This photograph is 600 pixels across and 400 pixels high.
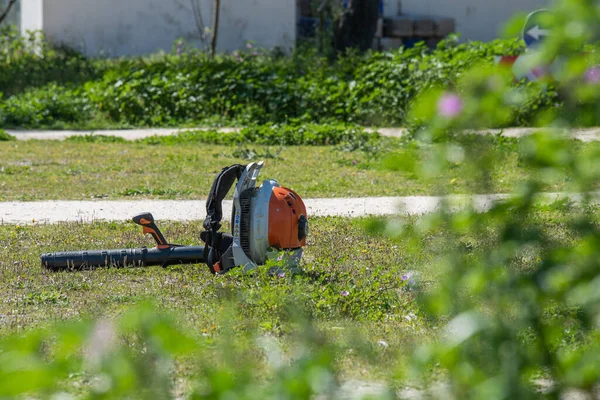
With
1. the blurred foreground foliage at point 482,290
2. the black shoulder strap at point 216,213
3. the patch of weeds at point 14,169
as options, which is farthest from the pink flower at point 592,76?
the patch of weeds at point 14,169

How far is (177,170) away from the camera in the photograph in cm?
1065

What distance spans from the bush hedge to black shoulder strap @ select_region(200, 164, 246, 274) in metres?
8.59

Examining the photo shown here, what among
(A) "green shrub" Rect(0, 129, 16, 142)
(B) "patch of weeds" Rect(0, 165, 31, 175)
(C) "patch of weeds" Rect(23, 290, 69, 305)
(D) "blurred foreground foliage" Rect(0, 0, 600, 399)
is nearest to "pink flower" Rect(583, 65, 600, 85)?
(D) "blurred foreground foliage" Rect(0, 0, 600, 399)

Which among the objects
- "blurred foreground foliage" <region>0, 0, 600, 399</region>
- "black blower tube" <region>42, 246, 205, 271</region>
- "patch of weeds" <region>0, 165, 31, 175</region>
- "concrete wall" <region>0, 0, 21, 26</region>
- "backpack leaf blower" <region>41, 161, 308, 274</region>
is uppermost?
"concrete wall" <region>0, 0, 21, 26</region>

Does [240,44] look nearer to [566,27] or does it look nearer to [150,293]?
[150,293]

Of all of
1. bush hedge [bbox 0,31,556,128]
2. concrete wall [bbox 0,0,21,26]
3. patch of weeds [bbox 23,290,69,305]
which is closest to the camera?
patch of weeds [bbox 23,290,69,305]

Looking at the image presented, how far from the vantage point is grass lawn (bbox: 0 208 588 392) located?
14.5 feet

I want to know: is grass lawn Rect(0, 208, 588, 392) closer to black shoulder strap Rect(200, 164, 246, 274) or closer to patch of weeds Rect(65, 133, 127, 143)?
black shoulder strap Rect(200, 164, 246, 274)

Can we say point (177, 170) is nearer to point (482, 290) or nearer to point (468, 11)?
point (482, 290)

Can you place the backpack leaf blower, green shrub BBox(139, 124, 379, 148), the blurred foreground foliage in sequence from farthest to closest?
green shrub BBox(139, 124, 379, 148), the backpack leaf blower, the blurred foreground foliage

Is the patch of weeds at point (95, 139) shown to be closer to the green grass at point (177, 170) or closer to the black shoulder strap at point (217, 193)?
the green grass at point (177, 170)

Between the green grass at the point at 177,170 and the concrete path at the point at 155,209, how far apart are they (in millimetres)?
330

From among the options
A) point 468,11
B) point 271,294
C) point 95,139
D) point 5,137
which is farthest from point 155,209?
point 468,11

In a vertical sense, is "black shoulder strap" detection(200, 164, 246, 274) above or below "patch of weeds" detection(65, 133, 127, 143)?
above
